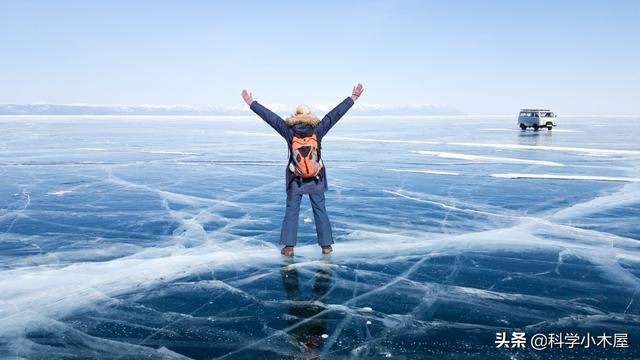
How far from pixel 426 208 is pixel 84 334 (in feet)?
19.0

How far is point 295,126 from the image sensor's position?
4.79m

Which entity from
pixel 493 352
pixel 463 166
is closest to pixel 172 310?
pixel 493 352

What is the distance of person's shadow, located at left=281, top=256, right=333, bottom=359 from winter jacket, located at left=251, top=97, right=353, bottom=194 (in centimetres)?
85

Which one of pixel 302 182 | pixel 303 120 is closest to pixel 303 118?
pixel 303 120

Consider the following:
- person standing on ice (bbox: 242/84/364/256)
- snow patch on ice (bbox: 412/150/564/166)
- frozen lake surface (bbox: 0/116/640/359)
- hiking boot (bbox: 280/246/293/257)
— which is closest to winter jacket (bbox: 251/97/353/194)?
person standing on ice (bbox: 242/84/364/256)

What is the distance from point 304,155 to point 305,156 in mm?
→ 15

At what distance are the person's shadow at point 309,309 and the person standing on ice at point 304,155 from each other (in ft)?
1.19

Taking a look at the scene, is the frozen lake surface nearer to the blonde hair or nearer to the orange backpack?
the orange backpack

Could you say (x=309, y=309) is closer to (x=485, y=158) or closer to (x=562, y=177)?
(x=562, y=177)

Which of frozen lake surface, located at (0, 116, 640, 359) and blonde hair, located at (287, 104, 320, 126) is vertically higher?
blonde hair, located at (287, 104, 320, 126)

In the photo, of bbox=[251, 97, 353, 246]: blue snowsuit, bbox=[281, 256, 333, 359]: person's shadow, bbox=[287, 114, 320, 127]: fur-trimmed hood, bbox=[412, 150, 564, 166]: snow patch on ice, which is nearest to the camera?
bbox=[281, 256, 333, 359]: person's shadow

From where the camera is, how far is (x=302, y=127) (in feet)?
15.6

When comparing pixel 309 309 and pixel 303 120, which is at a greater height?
pixel 303 120

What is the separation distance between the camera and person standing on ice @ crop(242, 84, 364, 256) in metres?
4.78
